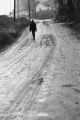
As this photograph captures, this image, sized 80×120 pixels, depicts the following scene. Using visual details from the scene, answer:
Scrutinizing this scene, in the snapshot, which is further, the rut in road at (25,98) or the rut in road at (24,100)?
the rut in road at (25,98)

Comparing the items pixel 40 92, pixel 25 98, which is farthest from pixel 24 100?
pixel 40 92

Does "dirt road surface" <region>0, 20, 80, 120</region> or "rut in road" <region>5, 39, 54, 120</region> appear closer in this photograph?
"dirt road surface" <region>0, 20, 80, 120</region>

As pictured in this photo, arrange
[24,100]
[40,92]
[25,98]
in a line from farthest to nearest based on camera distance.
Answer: [40,92] → [25,98] → [24,100]

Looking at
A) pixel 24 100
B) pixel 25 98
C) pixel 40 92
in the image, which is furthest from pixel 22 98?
pixel 40 92

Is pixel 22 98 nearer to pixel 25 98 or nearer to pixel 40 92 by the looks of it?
pixel 25 98

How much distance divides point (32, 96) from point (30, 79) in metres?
2.06

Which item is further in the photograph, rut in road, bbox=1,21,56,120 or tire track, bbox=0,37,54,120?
tire track, bbox=0,37,54,120

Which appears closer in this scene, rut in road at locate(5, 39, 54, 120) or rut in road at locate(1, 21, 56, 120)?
rut in road at locate(1, 21, 56, 120)

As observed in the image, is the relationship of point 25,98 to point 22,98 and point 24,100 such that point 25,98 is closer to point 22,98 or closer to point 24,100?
point 22,98

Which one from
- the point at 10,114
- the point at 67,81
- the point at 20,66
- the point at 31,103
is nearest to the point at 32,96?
the point at 31,103

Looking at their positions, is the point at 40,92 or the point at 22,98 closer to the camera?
the point at 22,98

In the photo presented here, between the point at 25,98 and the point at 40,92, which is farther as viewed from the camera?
the point at 40,92

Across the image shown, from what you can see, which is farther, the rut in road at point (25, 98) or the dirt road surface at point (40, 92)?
the rut in road at point (25, 98)

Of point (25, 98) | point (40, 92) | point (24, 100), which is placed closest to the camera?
point (24, 100)
